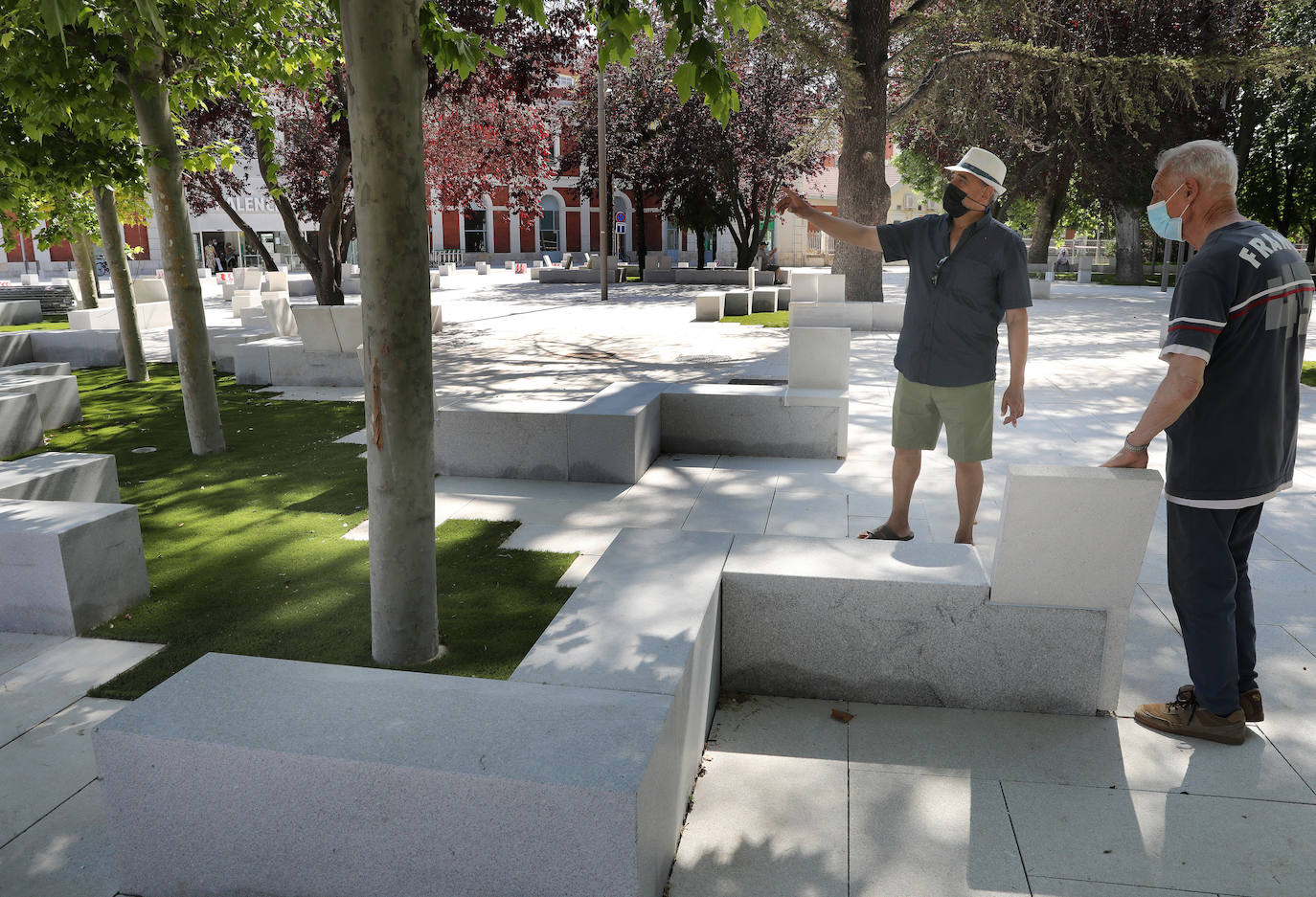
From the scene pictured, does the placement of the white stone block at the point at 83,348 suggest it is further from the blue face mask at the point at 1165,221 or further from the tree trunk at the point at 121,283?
the blue face mask at the point at 1165,221

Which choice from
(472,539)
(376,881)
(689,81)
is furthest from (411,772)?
(472,539)

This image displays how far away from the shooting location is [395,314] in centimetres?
349

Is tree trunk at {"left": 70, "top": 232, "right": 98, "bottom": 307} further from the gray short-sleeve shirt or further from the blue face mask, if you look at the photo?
the blue face mask

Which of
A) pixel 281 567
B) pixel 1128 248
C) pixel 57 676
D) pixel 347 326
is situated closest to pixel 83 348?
pixel 347 326

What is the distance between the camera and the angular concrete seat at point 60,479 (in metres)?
5.21

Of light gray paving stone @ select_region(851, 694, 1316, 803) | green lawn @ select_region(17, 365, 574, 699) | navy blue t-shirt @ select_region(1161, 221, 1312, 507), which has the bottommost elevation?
light gray paving stone @ select_region(851, 694, 1316, 803)

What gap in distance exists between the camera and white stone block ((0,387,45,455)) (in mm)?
8094

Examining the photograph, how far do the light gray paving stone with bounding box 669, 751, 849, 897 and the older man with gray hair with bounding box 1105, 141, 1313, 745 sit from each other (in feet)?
4.44

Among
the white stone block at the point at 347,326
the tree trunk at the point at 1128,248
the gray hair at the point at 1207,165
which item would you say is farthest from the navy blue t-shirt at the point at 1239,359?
the tree trunk at the point at 1128,248

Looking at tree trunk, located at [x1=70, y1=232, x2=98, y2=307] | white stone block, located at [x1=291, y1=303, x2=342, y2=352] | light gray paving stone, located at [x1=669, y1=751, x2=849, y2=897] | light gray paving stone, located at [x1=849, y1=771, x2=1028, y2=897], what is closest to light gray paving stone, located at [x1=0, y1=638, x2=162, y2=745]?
light gray paving stone, located at [x1=669, y1=751, x2=849, y2=897]

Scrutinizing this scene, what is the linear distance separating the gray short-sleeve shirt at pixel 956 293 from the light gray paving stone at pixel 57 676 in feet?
12.9

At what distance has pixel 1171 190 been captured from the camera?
10.8 feet

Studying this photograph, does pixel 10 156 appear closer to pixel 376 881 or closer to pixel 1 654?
pixel 1 654

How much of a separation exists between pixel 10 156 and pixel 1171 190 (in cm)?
830
